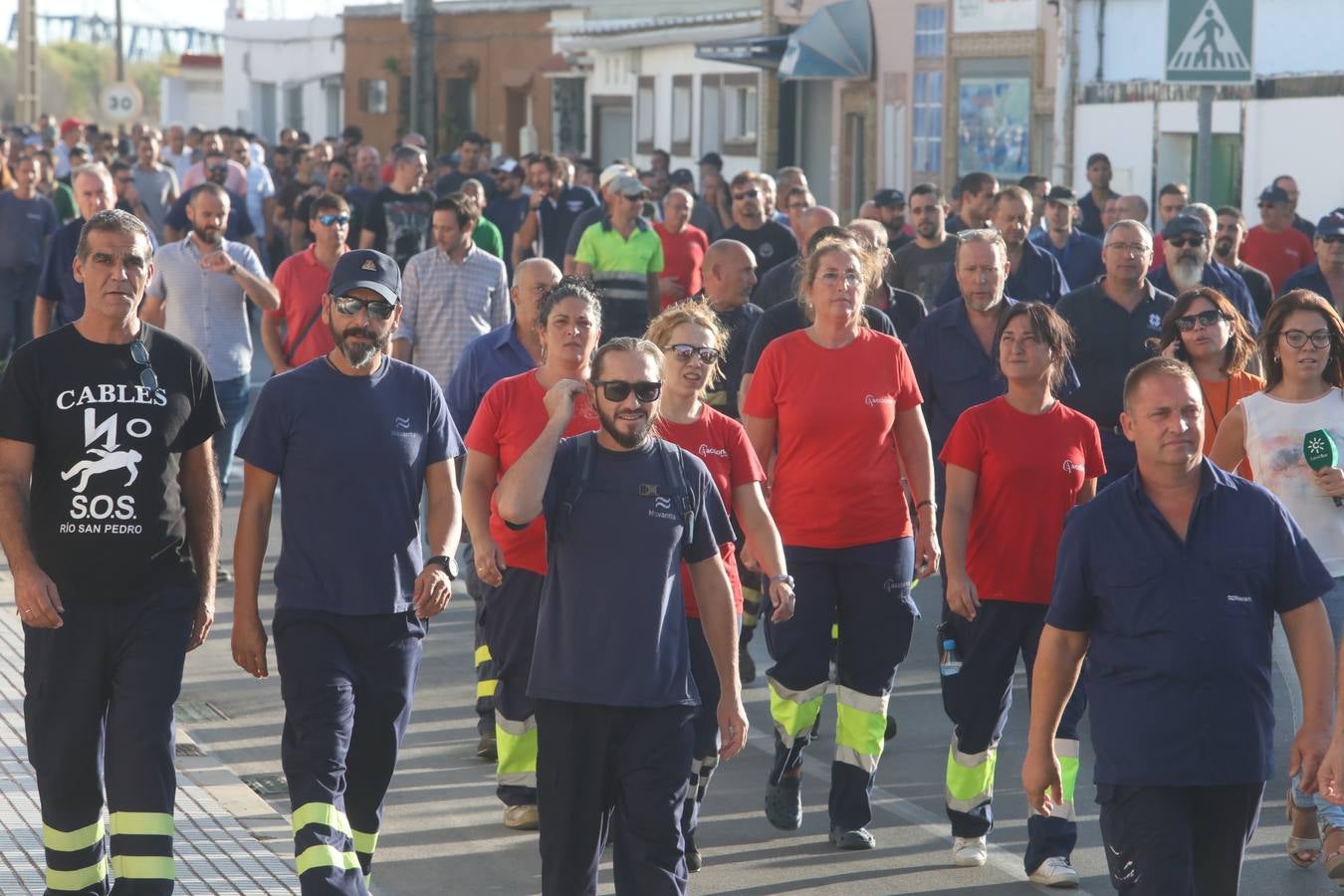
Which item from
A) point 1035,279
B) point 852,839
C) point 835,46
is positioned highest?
point 835,46

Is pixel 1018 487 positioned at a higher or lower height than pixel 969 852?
higher

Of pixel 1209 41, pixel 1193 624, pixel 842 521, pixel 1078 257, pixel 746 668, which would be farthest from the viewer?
pixel 1078 257

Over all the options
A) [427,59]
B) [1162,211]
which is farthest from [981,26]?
[1162,211]

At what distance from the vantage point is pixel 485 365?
8312 millimetres

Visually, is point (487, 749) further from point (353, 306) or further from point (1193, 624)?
point (1193, 624)

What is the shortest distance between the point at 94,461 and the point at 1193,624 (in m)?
3.01

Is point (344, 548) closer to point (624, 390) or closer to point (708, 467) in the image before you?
point (624, 390)

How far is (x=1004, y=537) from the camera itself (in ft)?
23.7

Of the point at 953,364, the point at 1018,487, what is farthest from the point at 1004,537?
the point at 953,364

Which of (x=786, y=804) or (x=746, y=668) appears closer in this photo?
(x=786, y=804)

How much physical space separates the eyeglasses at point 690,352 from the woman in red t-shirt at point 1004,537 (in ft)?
2.90

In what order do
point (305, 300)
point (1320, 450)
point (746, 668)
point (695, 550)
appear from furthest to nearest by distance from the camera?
point (305, 300) < point (746, 668) < point (1320, 450) < point (695, 550)

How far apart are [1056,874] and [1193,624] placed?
6.49 feet

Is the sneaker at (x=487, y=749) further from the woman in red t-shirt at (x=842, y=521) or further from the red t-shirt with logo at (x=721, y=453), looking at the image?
the red t-shirt with logo at (x=721, y=453)
